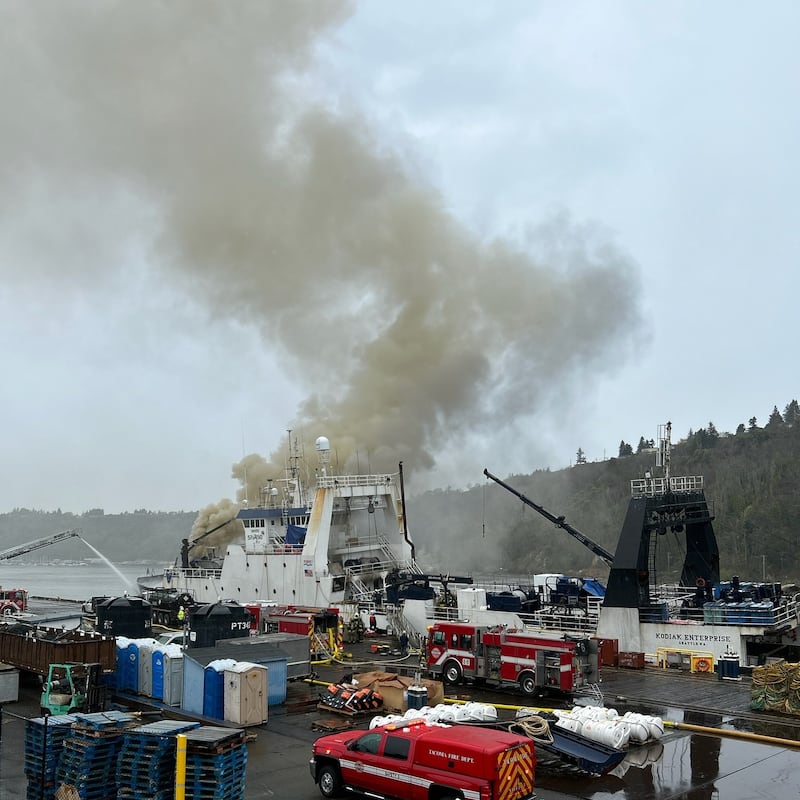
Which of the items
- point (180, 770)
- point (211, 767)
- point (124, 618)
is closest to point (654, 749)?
point (211, 767)

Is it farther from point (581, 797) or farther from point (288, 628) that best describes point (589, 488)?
point (581, 797)

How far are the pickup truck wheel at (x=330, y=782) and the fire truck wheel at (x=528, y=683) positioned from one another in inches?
364

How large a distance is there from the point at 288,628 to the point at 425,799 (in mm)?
17695

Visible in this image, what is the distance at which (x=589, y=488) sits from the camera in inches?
5295

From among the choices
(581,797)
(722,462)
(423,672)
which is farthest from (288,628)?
(722,462)

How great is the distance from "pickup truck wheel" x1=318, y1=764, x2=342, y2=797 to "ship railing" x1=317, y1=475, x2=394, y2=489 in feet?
80.5

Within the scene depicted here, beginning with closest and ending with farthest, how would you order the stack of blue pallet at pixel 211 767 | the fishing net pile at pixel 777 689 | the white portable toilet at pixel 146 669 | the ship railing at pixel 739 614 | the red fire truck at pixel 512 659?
the stack of blue pallet at pixel 211 767
the fishing net pile at pixel 777 689
the white portable toilet at pixel 146 669
the red fire truck at pixel 512 659
the ship railing at pixel 739 614

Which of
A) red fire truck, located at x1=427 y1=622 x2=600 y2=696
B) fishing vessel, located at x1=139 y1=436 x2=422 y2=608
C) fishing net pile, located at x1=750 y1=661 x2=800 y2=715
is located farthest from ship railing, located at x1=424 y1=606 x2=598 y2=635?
fishing net pile, located at x1=750 y1=661 x2=800 y2=715

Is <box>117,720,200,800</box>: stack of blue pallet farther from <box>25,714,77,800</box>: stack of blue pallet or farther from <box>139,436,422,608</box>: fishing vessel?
<box>139,436,422,608</box>: fishing vessel

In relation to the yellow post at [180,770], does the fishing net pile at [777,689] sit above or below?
below

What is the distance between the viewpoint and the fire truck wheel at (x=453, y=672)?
22.3 metres

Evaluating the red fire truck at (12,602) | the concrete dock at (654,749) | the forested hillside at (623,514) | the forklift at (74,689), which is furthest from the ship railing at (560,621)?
the forested hillside at (623,514)

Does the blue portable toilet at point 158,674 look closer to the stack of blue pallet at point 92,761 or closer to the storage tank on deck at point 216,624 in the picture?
the storage tank on deck at point 216,624

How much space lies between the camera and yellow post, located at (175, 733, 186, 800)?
10.5 meters
